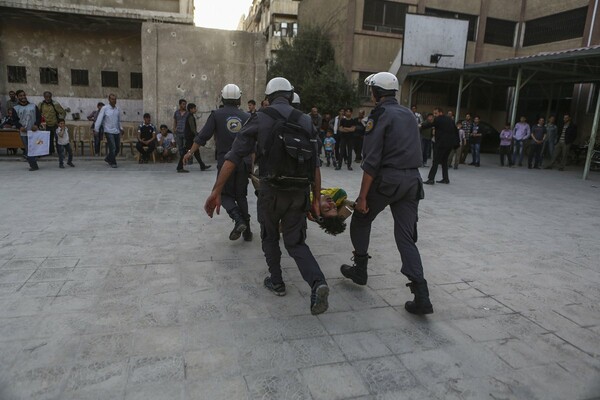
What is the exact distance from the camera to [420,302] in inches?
129

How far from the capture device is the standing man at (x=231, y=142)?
5137mm

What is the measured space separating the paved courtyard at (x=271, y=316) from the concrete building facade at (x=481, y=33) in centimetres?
1712

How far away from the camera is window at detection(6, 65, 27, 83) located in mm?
15655

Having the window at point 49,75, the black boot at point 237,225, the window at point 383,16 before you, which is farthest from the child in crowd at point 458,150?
the window at point 49,75

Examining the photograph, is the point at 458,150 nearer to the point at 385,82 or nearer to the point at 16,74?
the point at 385,82

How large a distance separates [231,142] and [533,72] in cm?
1525

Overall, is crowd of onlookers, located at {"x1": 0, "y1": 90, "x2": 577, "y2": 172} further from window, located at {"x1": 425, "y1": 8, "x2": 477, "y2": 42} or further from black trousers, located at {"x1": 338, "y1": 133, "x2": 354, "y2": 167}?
window, located at {"x1": 425, "y1": 8, "x2": 477, "y2": 42}

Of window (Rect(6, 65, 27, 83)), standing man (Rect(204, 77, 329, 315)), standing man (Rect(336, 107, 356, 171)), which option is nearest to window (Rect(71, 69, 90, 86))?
window (Rect(6, 65, 27, 83))

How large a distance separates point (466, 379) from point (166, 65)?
12073mm

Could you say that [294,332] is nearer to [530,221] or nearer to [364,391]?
[364,391]

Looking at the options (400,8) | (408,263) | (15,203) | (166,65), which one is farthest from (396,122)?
(400,8)

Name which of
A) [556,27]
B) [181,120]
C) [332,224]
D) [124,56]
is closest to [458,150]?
[181,120]

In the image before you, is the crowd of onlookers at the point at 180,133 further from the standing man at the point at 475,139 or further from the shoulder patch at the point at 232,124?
the shoulder patch at the point at 232,124

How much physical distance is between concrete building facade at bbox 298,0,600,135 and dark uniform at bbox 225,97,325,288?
1881cm
